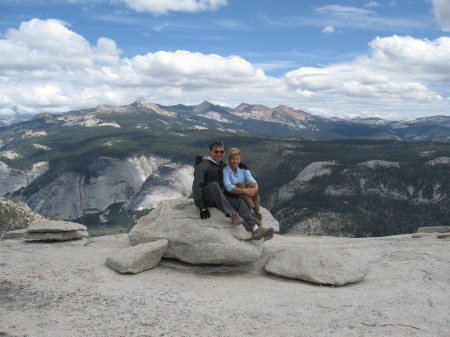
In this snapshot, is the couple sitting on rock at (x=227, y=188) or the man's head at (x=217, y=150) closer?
the couple sitting on rock at (x=227, y=188)

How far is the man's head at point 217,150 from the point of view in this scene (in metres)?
15.9

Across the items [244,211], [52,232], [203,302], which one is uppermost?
[244,211]

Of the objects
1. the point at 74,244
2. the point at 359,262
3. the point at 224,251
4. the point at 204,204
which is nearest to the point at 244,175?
the point at 204,204

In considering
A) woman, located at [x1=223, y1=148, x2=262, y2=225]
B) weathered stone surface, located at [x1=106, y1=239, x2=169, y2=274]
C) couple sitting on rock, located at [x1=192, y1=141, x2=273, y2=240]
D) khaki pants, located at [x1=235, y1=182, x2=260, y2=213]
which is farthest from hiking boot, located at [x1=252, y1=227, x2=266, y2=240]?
weathered stone surface, located at [x1=106, y1=239, x2=169, y2=274]

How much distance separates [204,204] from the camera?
16188 millimetres

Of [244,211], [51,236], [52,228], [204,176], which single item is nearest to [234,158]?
[204,176]

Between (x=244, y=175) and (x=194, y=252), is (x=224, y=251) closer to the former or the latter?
(x=194, y=252)

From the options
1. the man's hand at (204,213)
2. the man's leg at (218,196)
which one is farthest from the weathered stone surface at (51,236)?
the man's leg at (218,196)

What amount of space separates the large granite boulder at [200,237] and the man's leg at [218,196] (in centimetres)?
92

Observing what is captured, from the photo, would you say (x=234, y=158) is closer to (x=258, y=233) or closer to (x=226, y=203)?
(x=226, y=203)

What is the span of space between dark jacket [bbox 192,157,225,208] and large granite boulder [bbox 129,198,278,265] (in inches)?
43.9

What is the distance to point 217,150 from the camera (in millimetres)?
15859

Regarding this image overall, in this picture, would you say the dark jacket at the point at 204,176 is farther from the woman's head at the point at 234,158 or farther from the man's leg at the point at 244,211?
the man's leg at the point at 244,211

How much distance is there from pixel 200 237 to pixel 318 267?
5193 mm
